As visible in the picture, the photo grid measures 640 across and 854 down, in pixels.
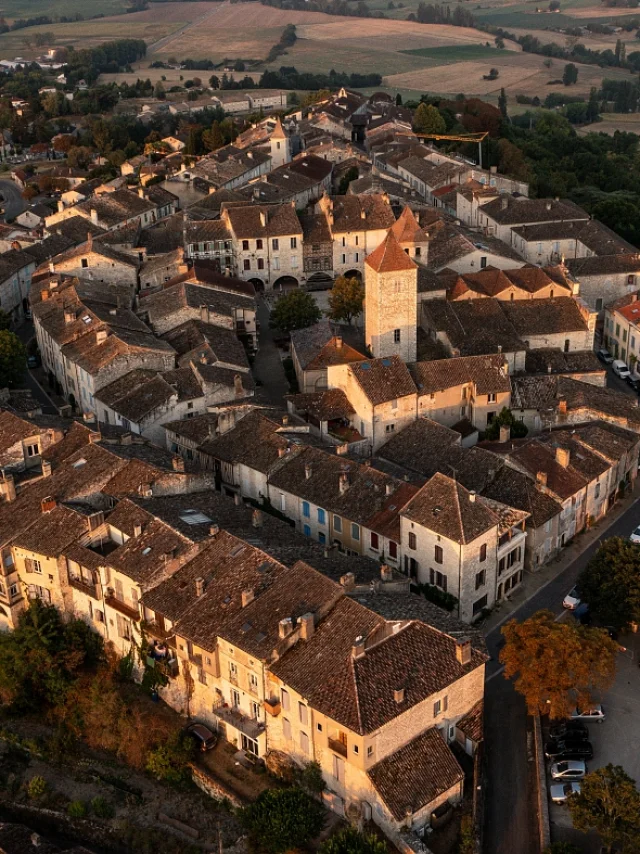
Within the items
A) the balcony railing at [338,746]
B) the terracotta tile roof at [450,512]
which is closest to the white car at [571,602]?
the terracotta tile roof at [450,512]

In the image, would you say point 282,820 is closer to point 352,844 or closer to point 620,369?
point 352,844

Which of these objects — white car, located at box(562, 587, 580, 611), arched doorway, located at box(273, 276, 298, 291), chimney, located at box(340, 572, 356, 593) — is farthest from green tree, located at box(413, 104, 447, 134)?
chimney, located at box(340, 572, 356, 593)

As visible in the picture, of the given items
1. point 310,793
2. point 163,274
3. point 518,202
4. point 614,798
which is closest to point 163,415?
point 163,274

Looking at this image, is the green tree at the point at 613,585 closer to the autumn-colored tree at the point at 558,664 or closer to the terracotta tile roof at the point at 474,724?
the autumn-colored tree at the point at 558,664

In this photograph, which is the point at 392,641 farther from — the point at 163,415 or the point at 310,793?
the point at 163,415

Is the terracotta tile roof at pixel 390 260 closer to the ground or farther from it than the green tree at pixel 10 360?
farther from it

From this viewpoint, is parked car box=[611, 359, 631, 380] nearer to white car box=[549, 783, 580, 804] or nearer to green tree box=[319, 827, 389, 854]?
white car box=[549, 783, 580, 804]
